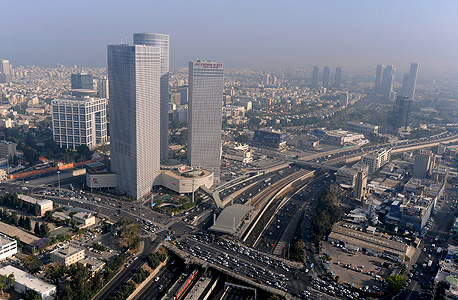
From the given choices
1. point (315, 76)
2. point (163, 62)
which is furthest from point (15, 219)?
point (315, 76)

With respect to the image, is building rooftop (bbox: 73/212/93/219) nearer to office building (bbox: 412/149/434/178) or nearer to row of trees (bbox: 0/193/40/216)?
row of trees (bbox: 0/193/40/216)

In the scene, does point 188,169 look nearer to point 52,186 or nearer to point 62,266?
point 52,186

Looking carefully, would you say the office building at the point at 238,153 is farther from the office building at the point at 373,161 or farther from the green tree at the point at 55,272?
the green tree at the point at 55,272

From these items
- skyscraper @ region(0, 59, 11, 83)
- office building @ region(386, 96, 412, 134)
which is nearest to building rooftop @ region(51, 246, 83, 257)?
office building @ region(386, 96, 412, 134)

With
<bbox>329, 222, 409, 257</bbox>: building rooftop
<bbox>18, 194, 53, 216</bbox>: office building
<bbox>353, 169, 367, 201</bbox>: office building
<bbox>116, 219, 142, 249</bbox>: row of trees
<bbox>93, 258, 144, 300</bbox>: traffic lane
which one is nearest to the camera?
<bbox>93, 258, 144, 300</bbox>: traffic lane

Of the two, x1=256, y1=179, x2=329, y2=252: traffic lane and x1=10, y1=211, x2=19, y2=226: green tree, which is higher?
x1=10, y1=211, x2=19, y2=226: green tree

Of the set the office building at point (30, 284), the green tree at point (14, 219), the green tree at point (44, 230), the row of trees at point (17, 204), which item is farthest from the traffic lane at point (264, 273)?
the row of trees at point (17, 204)

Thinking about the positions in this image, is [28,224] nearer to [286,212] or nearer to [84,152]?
[84,152]

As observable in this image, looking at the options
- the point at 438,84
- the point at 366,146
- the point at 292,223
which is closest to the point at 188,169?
the point at 292,223
